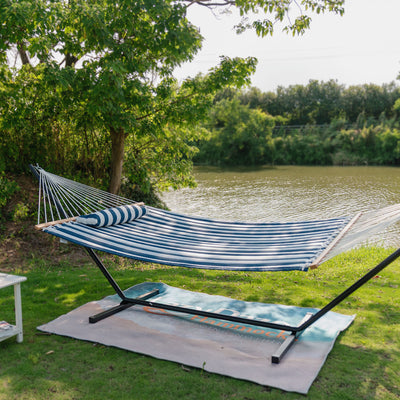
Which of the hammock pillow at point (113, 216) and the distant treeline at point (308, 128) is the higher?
the distant treeline at point (308, 128)

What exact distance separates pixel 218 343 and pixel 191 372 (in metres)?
0.33

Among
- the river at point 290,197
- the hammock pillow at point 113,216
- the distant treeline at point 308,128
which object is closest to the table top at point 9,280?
the hammock pillow at point 113,216

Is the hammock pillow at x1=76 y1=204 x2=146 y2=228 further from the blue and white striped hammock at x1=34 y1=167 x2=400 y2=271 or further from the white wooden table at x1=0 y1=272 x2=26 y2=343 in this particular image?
the white wooden table at x1=0 y1=272 x2=26 y2=343

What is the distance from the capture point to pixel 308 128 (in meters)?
25.4

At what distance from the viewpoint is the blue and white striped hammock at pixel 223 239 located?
2.12 metres

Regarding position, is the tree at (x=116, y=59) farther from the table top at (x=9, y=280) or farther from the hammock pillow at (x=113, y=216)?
the table top at (x=9, y=280)

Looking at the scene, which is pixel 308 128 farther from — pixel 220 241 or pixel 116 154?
pixel 220 241

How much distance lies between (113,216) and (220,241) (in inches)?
31.0

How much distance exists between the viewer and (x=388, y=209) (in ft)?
8.39

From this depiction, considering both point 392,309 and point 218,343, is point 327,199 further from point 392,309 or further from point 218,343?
point 218,343

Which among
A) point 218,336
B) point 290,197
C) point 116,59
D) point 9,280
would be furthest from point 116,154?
point 290,197

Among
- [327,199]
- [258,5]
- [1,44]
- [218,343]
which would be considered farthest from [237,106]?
[218,343]

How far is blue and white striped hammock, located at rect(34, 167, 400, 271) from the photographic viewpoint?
2.12 meters

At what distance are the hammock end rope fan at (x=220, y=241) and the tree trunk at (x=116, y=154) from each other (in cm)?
187
